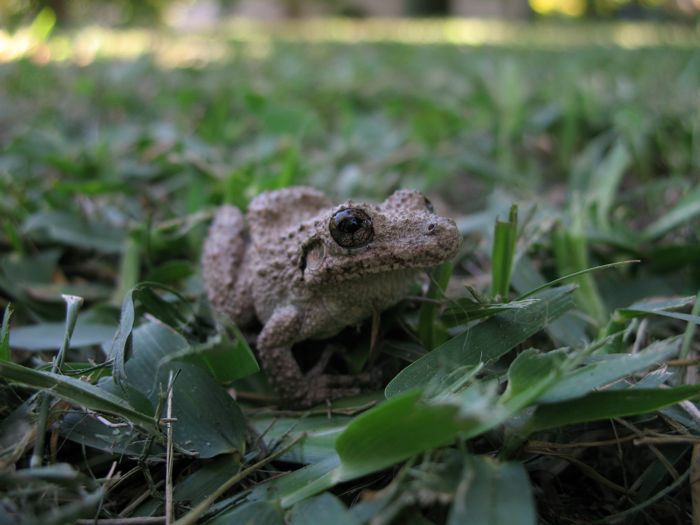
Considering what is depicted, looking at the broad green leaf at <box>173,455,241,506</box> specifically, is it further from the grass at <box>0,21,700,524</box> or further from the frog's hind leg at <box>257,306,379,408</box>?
the frog's hind leg at <box>257,306,379,408</box>

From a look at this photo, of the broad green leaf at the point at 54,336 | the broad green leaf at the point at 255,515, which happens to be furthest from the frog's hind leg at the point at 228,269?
the broad green leaf at the point at 255,515

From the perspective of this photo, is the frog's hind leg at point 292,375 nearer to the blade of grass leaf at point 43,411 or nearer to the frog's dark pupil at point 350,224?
the frog's dark pupil at point 350,224

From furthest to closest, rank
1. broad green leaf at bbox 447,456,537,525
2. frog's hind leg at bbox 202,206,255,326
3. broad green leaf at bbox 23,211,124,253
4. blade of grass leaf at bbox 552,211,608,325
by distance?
broad green leaf at bbox 23,211,124,253, frog's hind leg at bbox 202,206,255,326, blade of grass leaf at bbox 552,211,608,325, broad green leaf at bbox 447,456,537,525

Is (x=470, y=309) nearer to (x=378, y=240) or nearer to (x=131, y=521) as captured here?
(x=378, y=240)

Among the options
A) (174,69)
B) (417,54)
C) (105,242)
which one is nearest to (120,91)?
(174,69)

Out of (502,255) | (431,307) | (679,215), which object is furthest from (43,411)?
(679,215)

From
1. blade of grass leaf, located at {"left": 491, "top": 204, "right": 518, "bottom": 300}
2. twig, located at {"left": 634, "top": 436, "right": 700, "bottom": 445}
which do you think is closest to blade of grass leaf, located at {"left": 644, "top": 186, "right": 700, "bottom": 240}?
blade of grass leaf, located at {"left": 491, "top": 204, "right": 518, "bottom": 300}
